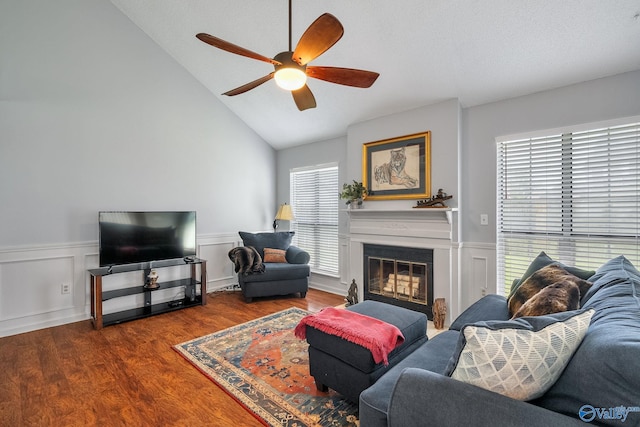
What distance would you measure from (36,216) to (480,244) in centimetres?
494

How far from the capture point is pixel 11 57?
3162 millimetres

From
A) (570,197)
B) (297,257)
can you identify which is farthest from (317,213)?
(570,197)

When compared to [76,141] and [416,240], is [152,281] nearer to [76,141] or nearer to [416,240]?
[76,141]

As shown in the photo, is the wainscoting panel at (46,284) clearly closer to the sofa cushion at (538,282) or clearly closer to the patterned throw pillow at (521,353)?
the patterned throw pillow at (521,353)

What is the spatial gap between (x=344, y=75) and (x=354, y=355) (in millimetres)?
1879

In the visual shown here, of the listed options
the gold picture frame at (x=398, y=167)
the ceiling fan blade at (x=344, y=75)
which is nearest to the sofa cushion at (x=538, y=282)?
the gold picture frame at (x=398, y=167)

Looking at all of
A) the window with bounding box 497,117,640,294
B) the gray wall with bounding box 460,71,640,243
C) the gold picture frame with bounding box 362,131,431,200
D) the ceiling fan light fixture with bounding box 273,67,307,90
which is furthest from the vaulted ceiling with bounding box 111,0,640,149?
the ceiling fan light fixture with bounding box 273,67,307,90

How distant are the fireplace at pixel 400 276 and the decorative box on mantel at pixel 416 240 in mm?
12

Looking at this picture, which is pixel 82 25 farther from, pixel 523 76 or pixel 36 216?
pixel 523 76

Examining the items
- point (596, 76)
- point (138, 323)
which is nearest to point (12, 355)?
point (138, 323)

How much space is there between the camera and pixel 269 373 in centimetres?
242

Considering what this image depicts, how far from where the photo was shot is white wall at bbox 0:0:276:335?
3199 mm

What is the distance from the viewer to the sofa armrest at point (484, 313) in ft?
6.79

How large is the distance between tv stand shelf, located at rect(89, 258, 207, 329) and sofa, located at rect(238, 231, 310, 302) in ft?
2.13
